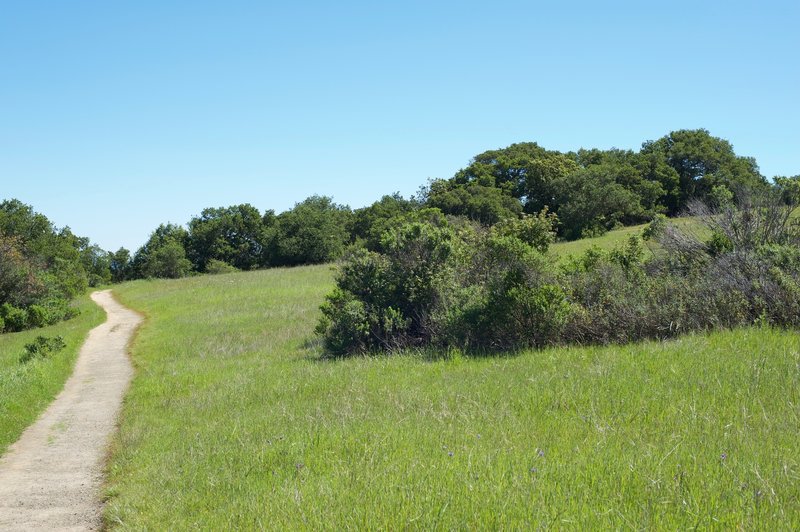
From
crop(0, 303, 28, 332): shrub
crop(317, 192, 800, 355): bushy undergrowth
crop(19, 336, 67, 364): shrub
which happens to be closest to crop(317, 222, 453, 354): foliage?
crop(317, 192, 800, 355): bushy undergrowth

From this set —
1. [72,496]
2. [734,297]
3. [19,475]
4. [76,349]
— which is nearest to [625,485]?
[72,496]

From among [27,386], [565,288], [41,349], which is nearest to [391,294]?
[565,288]

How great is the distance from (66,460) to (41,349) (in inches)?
444

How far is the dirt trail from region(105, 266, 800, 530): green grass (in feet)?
1.16

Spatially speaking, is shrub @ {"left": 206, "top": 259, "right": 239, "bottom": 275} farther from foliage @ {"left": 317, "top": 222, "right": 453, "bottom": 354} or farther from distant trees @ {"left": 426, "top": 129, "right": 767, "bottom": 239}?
foliage @ {"left": 317, "top": 222, "right": 453, "bottom": 354}

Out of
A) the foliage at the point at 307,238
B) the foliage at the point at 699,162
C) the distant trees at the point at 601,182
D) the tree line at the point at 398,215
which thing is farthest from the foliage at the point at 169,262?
the foliage at the point at 699,162

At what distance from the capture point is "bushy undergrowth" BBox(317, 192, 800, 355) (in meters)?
12.2

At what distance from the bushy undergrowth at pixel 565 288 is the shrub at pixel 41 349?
8.23m

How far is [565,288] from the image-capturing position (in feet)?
46.0

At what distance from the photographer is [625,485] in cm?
498

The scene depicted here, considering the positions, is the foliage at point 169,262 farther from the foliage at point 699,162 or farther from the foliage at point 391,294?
the foliage at point 391,294

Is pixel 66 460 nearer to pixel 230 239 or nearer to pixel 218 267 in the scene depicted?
pixel 218 267

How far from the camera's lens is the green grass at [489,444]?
4777 millimetres

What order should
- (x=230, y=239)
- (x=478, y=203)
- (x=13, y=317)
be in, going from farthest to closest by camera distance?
(x=230, y=239), (x=478, y=203), (x=13, y=317)
